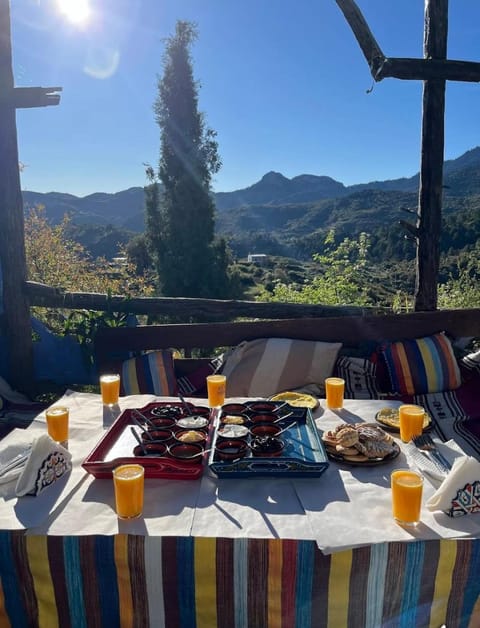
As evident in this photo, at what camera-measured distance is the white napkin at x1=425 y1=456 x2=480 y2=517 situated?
4.58 feet

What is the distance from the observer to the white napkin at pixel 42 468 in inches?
60.6

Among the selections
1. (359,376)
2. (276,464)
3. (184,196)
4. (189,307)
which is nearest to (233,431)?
(276,464)

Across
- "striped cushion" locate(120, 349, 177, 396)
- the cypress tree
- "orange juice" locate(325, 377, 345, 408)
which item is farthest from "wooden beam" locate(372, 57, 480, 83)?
the cypress tree

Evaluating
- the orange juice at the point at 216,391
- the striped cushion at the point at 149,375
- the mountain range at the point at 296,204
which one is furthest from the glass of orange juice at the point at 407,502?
the mountain range at the point at 296,204

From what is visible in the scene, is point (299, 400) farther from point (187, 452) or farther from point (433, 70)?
point (433, 70)

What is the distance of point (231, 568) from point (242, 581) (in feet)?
0.19

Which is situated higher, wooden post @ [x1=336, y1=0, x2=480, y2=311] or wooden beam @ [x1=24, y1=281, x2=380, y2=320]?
wooden post @ [x1=336, y1=0, x2=480, y2=311]

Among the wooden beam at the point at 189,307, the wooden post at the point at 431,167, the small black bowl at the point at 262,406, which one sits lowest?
the small black bowl at the point at 262,406

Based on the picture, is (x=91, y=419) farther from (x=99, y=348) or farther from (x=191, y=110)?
(x=191, y=110)

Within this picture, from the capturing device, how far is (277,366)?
137 inches

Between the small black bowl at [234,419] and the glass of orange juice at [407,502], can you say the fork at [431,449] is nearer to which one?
the glass of orange juice at [407,502]

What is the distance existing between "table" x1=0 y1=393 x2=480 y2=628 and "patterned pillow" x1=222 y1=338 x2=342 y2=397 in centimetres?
195

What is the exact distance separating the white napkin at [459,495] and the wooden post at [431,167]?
2.69m

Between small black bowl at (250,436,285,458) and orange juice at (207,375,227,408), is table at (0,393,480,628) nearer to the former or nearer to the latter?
small black bowl at (250,436,285,458)
